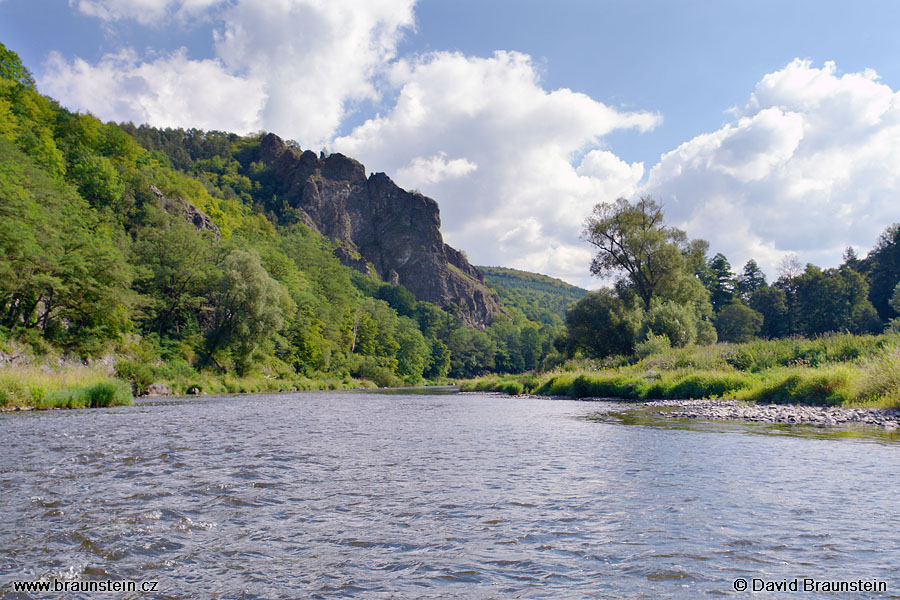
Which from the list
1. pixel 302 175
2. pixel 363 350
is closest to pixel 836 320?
pixel 363 350

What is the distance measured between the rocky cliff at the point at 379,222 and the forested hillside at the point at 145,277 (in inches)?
2087

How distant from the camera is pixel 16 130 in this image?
2116 inches

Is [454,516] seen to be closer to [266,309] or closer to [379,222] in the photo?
[266,309]

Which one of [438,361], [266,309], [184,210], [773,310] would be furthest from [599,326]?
[438,361]

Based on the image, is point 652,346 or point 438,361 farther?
point 438,361

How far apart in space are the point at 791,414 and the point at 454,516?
1318cm

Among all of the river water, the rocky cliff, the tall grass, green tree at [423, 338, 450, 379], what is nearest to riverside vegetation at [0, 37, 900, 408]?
the tall grass

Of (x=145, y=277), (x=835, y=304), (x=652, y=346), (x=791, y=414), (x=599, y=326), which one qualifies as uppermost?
(x=835, y=304)

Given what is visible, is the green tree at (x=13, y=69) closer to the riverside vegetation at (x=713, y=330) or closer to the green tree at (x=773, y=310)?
the riverside vegetation at (x=713, y=330)

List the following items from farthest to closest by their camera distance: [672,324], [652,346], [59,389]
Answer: [672,324]
[652,346]
[59,389]

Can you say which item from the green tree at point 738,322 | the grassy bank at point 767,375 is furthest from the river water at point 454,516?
the green tree at point 738,322

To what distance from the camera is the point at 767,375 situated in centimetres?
2125

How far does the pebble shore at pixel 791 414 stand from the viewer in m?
13.1

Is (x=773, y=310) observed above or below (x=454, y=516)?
above
